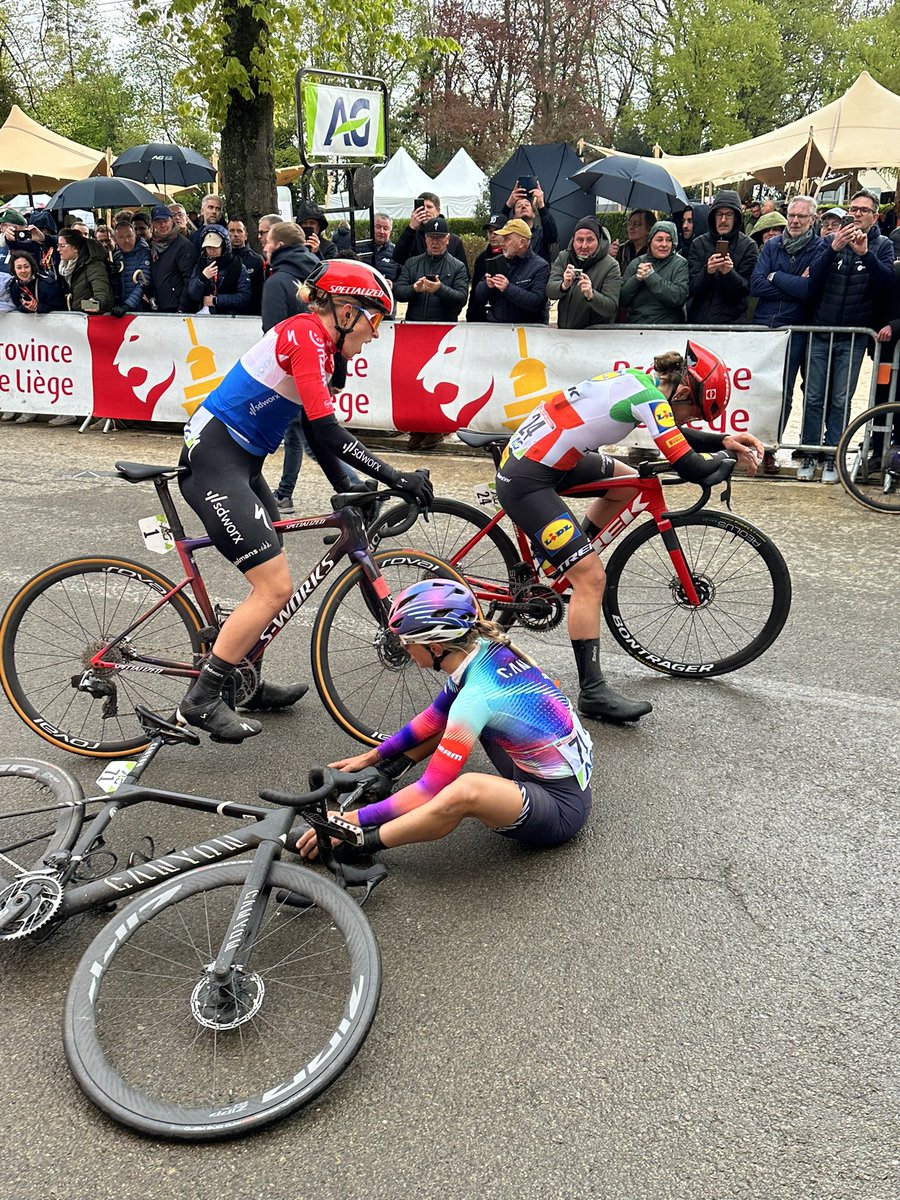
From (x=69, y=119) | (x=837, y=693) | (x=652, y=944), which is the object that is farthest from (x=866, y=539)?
(x=69, y=119)

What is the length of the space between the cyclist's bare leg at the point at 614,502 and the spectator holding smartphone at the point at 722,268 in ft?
15.2

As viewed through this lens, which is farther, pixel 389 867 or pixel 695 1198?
pixel 389 867

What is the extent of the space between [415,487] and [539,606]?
3.58 ft

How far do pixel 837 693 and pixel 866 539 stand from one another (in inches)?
113

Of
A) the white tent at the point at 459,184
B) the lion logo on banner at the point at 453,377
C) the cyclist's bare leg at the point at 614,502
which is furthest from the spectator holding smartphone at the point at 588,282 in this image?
the white tent at the point at 459,184

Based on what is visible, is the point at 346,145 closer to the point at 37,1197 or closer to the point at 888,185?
the point at 37,1197

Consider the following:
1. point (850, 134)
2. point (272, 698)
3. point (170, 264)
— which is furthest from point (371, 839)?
point (850, 134)

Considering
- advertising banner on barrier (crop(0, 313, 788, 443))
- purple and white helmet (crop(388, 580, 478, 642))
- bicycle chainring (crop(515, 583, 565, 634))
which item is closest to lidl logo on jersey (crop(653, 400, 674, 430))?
bicycle chainring (crop(515, 583, 565, 634))

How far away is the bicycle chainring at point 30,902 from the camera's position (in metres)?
3.10

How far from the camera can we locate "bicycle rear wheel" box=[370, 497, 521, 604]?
5.23 metres

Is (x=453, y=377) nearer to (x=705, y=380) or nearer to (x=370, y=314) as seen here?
(x=705, y=380)

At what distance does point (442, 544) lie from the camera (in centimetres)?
556

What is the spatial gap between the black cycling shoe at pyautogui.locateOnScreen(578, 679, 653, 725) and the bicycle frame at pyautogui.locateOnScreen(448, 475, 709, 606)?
555 mm

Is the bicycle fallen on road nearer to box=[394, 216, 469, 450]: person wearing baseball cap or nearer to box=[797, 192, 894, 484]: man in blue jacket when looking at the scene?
box=[797, 192, 894, 484]: man in blue jacket
